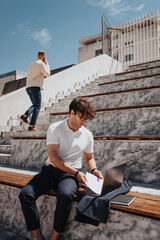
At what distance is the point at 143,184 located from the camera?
189 cm

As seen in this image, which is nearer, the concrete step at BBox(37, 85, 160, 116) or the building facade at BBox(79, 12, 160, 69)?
→ the concrete step at BBox(37, 85, 160, 116)

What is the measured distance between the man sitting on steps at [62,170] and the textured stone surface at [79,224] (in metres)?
0.11

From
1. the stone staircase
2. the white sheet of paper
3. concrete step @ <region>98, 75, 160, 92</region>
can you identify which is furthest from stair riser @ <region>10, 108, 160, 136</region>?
concrete step @ <region>98, 75, 160, 92</region>

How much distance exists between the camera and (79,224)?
1.45 metres

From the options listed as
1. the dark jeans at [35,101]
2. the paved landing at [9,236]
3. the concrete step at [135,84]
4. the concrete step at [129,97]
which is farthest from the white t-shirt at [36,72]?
the paved landing at [9,236]

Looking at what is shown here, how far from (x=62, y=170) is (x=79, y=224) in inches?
16.4

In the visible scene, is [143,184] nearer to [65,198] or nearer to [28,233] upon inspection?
[65,198]

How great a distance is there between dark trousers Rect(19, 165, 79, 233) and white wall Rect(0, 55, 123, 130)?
2.87m

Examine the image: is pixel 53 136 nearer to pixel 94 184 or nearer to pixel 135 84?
pixel 94 184

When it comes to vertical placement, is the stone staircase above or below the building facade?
below

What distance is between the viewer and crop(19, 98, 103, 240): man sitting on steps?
141cm

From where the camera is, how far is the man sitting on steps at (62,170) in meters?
1.41

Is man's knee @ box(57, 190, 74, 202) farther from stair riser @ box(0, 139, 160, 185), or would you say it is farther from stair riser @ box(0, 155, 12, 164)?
stair riser @ box(0, 155, 12, 164)

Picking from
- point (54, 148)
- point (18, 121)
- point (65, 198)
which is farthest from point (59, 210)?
point (18, 121)
